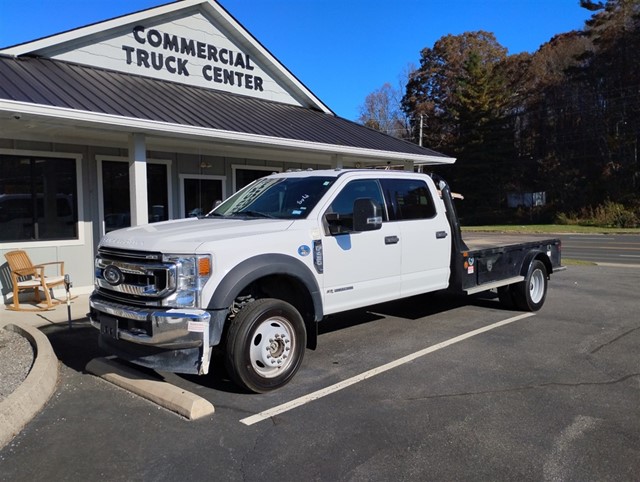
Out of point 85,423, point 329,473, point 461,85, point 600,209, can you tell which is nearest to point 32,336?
point 85,423

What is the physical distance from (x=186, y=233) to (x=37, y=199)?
20.5 ft

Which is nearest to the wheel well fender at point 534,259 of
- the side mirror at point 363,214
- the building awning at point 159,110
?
the side mirror at point 363,214

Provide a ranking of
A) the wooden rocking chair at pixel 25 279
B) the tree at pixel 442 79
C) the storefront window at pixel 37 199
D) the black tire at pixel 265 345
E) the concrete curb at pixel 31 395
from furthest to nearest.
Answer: the tree at pixel 442 79 < the storefront window at pixel 37 199 < the wooden rocking chair at pixel 25 279 < the black tire at pixel 265 345 < the concrete curb at pixel 31 395

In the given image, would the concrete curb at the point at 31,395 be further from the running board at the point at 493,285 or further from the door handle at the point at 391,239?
the running board at the point at 493,285

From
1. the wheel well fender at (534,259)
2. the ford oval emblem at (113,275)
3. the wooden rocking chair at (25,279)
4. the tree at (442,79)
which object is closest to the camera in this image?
the ford oval emblem at (113,275)

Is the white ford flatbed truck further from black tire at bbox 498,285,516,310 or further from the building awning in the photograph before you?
the building awning

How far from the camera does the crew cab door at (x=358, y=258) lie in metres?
5.26

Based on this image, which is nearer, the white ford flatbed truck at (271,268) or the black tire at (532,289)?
the white ford flatbed truck at (271,268)

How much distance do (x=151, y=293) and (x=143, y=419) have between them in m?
1.01

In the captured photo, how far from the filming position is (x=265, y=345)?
4.67 meters

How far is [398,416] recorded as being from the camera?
421cm

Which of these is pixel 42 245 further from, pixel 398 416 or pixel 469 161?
pixel 469 161

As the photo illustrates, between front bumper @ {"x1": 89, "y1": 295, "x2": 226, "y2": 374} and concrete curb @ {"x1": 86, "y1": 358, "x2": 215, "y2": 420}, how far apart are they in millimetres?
256

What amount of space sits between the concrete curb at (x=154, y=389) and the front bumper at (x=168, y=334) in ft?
0.84
